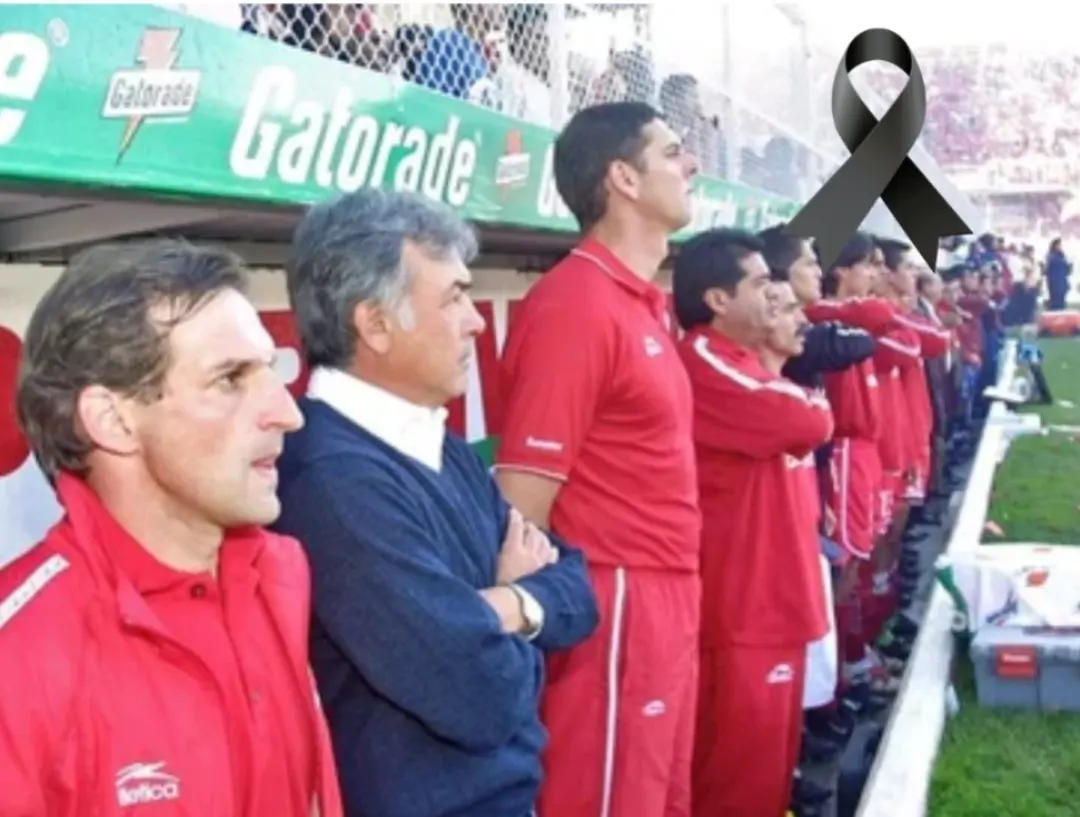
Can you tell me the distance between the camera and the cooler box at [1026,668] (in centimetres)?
526

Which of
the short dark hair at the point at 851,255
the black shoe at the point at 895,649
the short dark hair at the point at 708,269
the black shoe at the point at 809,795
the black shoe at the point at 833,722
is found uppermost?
the short dark hair at the point at 851,255

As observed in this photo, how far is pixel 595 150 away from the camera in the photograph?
3.42m

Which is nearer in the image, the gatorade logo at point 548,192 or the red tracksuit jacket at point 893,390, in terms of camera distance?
the gatorade logo at point 548,192

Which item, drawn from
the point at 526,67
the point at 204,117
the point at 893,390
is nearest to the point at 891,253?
the point at 893,390

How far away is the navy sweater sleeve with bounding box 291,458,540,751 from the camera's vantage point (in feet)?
6.64

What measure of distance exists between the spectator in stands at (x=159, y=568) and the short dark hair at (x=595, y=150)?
169cm

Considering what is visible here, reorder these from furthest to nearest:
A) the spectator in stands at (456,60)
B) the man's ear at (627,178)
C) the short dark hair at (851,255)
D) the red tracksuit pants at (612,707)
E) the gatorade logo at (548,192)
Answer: the short dark hair at (851,255)
the gatorade logo at (548,192)
the spectator in stands at (456,60)
the man's ear at (627,178)
the red tracksuit pants at (612,707)

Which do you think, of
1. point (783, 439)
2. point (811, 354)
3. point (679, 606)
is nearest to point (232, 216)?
point (679, 606)

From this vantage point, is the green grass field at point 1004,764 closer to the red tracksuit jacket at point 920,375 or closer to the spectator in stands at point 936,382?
the red tracksuit jacket at point 920,375

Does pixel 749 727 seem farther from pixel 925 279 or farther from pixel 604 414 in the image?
pixel 925 279

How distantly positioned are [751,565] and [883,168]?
574cm

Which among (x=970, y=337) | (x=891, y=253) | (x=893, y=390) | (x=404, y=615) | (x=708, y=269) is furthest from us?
(x=970, y=337)

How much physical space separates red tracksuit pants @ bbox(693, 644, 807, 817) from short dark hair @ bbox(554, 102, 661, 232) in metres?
1.38

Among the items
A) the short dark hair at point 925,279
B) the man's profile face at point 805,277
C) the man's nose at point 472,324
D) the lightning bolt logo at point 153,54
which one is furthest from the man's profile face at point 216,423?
the short dark hair at point 925,279
